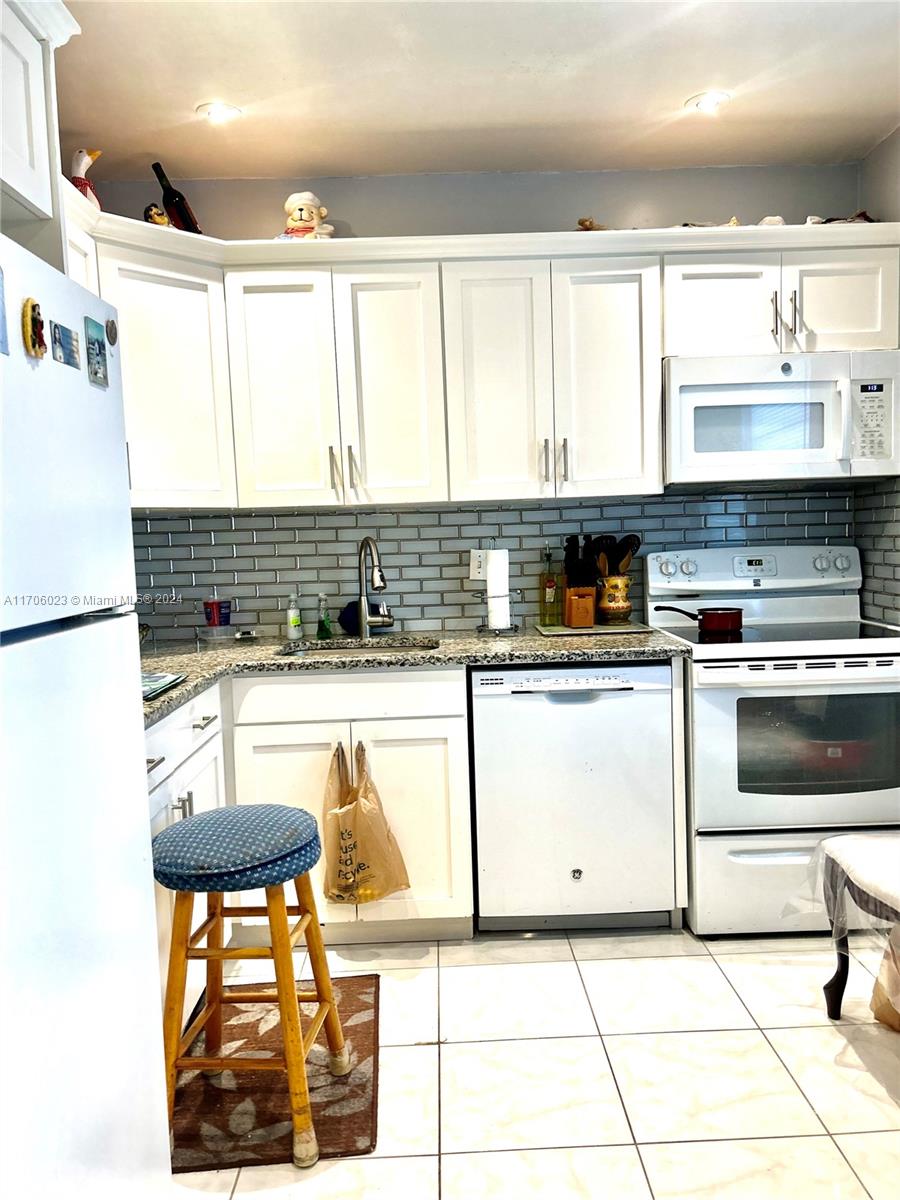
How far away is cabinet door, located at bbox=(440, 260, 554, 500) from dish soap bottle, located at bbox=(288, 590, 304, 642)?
737 millimetres

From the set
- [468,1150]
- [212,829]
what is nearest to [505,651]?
[212,829]

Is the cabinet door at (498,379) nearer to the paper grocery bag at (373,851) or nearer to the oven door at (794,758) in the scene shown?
the oven door at (794,758)

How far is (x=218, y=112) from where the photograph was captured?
2.43 metres

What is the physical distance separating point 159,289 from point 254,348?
33 centimetres

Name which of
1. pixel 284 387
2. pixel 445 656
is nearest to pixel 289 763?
pixel 445 656

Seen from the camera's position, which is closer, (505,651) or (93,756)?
(93,756)

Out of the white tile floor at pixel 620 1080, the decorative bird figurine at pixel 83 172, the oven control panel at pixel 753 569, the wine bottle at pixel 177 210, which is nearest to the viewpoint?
the white tile floor at pixel 620 1080

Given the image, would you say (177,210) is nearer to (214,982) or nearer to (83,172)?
(83,172)

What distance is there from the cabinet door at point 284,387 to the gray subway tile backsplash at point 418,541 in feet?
1.04

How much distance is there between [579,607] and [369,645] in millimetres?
751

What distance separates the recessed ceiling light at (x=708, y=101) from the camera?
244 cm

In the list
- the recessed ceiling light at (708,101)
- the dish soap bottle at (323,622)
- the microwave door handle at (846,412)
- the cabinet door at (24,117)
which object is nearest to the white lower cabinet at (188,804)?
the dish soap bottle at (323,622)

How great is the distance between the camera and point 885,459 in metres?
2.69

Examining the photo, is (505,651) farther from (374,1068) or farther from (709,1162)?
(709,1162)
